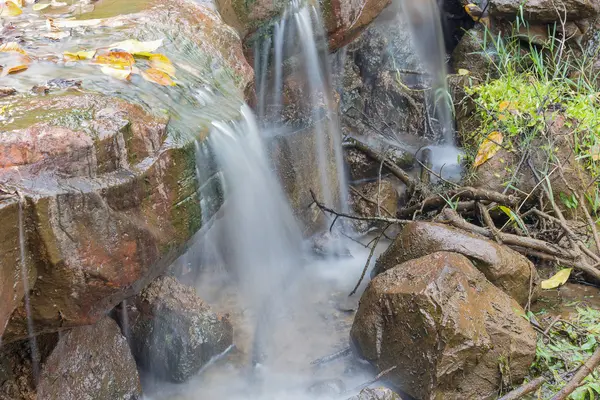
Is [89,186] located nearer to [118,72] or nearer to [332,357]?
[118,72]

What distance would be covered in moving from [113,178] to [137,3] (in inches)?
75.8

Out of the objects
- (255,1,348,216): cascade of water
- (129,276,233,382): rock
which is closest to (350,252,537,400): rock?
(129,276,233,382): rock

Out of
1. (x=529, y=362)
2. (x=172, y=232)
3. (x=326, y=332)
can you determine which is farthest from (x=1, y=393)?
(x=529, y=362)

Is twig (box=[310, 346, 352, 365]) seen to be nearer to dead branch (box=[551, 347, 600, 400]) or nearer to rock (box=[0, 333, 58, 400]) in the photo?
dead branch (box=[551, 347, 600, 400])

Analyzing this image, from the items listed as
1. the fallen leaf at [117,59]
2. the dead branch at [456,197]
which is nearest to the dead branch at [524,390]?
the dead branch at [456,197]

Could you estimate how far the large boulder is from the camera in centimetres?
206

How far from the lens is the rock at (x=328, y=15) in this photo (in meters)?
4.23

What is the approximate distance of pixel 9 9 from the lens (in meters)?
3.76

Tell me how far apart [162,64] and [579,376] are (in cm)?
283

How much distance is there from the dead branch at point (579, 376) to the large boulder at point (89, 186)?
2.06m

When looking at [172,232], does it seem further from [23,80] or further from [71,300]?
[23,80]

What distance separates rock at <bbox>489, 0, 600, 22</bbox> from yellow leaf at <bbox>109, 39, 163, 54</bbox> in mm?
4794

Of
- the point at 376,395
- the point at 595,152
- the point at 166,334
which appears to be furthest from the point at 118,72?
the point at 595,152

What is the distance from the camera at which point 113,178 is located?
90.1 inches
